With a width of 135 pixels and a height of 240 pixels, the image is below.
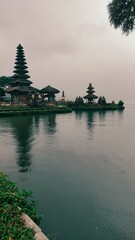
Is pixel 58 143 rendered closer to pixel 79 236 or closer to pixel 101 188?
pixel 101 188

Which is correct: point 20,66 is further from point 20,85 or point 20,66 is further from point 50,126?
point 50,126

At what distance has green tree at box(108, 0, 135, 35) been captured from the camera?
14.5 meters

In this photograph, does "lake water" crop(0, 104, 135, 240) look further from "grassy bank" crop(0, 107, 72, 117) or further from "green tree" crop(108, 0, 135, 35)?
"grassy bank" crop(0, 107, 72, 117)

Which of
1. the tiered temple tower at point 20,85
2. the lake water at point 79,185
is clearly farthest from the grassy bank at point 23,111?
the lake water at point 79,185

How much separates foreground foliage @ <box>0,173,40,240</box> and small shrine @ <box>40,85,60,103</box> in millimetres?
57049

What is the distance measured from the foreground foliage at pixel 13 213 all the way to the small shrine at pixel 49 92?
187ft

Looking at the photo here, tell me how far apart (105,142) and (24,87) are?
43755 millimetres

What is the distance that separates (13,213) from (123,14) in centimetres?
1508

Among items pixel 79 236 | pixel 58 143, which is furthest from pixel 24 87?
pixel 79 236

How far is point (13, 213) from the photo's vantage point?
156 inches

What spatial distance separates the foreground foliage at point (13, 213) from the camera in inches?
140

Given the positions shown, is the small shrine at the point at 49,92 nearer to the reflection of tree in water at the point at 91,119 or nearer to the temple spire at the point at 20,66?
the temple spire at the point at 20,66

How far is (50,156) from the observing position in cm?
1398

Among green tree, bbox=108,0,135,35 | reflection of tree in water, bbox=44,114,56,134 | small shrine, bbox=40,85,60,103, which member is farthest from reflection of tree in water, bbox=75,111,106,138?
small shrine, bbox=40,85,60,103
